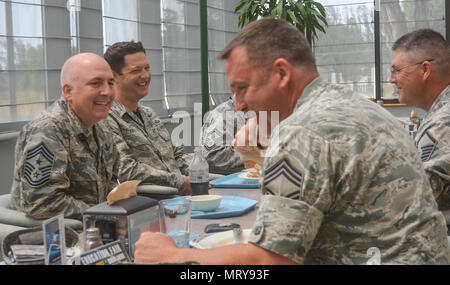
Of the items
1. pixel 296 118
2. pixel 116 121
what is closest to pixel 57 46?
pixel 116 121

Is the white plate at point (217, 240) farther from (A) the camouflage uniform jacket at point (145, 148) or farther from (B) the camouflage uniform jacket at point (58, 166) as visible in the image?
(A) the camouflage uniform jacket at point (145, 148)

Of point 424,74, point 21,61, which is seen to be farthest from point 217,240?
point 21,61

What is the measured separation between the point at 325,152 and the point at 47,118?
4.80 ft

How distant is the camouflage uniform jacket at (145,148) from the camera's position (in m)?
2.97

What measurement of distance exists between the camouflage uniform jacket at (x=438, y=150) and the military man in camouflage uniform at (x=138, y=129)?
4.54 ft

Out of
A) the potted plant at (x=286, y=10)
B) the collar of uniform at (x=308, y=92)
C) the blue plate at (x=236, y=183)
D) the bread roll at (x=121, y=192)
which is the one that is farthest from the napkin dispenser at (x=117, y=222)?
the potted plant at (x=286, y=10)

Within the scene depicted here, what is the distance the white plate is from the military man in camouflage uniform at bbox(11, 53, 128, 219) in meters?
0.88

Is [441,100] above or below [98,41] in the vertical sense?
below

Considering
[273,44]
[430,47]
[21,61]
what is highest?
[21,61]

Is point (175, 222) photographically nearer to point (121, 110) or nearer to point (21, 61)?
point (121, 110)

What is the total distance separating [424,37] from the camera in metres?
2.56

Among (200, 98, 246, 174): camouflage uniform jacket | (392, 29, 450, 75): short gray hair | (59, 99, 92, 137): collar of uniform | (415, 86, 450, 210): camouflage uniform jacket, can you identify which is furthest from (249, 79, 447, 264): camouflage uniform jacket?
(200, 98, 246, 174): camouflage uniform jacket

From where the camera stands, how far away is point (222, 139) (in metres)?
3.59

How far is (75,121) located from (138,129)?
0.91 metres
